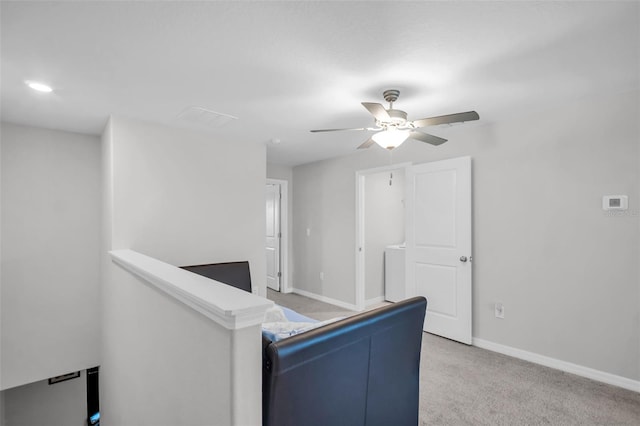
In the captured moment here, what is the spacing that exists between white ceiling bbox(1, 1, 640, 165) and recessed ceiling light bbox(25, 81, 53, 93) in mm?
66

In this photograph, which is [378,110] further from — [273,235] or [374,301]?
[273,235]

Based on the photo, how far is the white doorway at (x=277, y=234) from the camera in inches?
229

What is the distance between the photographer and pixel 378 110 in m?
2.18

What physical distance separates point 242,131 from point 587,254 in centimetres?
349

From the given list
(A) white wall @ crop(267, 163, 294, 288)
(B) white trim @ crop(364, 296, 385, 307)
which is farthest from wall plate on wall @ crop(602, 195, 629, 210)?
(A) white wall @ crop(267, 163, 294, 288)

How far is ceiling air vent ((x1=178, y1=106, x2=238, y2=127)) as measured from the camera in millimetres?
2951

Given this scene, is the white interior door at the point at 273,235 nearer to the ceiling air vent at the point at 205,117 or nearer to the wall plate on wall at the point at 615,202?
the ceiling air vent at the point at 205,117

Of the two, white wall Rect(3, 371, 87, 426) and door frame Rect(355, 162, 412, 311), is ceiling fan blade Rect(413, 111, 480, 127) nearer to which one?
door frame Rect(355, 162, 412, 311)

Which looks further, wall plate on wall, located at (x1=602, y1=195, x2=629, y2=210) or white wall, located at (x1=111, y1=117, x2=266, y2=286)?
white wall, located at (x1=111, y1=117, x2=266, y2=286)

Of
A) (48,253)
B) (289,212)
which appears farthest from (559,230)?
(48,253)

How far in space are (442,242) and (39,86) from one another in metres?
3.90

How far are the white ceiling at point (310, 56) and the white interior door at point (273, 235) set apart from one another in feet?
9.86

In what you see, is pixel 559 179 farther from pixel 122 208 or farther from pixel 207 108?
pixel 122 208

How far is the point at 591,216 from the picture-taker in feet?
8.93
